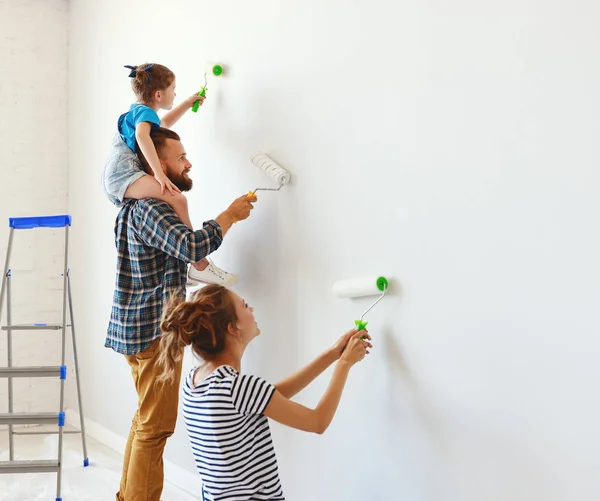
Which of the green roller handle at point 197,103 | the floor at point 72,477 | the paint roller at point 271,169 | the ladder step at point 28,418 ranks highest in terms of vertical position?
the green roller handle at point 197,103

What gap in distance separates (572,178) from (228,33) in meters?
1.54

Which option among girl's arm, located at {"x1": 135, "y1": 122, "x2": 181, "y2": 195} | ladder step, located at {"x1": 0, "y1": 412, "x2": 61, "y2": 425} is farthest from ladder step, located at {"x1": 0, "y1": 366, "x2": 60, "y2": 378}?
girl's arm, located at {"x1": 135, "y1": 122, "x2": 181, "y2": 195}

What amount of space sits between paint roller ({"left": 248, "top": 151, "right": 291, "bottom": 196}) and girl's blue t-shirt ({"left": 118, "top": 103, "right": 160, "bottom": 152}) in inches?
14.6

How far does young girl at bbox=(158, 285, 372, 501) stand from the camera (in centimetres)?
175

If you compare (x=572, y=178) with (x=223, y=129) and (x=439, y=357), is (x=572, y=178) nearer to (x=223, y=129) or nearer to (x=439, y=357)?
(x=439, y=357)

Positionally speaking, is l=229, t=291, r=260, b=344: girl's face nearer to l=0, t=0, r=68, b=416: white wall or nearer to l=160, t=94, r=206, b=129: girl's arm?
l=160, t=94, r=206, b=129: girl's arm

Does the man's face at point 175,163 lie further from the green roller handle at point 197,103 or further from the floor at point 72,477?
the floor at point 72,477

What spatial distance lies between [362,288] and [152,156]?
0.85 metres

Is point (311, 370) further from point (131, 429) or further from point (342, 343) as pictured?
point (131, 429)

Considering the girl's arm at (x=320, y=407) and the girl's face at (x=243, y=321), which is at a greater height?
the girl's face at (x=243, y=321)

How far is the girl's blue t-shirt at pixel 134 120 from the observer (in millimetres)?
2439

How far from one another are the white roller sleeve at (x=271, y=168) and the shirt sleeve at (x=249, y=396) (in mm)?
826

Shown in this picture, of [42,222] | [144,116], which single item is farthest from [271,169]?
[42,222]

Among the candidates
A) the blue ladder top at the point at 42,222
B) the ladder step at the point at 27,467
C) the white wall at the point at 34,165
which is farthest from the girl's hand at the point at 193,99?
the white wall at the point at 34,165
